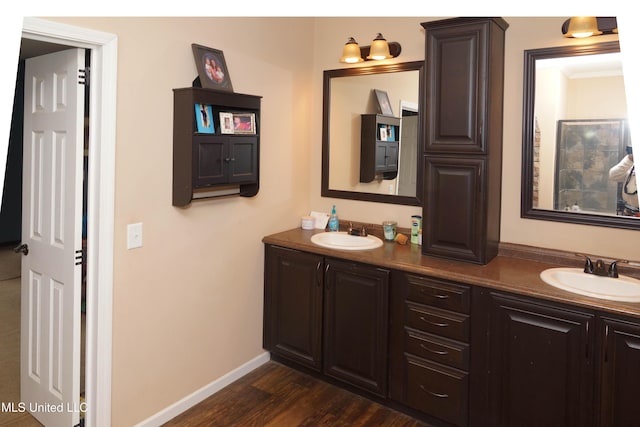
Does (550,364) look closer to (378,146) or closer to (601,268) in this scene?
(601,268)

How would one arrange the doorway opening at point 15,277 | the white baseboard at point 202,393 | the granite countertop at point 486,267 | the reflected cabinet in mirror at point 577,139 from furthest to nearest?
the white baseboard at point 202,393, the reflected cabinet in mirror at point 577,139, the doorway opening at point 15,277, the granite countertop at point 486,267

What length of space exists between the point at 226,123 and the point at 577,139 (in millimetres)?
1931

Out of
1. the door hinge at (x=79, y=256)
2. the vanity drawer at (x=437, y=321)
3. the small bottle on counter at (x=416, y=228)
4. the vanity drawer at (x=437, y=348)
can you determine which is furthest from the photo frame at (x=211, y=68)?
the vanity drawer at (x=437, y=348)

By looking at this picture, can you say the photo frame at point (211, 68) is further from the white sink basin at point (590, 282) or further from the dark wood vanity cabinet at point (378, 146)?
A: the white sink basin at point (590, 282)

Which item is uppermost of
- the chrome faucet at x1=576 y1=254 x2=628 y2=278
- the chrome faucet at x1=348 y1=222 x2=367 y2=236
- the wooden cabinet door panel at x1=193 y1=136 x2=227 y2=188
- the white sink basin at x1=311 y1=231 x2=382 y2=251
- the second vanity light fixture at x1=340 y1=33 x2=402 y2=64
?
the second vanity light fixture at x1=340 y1=33 x2=402 y2=64

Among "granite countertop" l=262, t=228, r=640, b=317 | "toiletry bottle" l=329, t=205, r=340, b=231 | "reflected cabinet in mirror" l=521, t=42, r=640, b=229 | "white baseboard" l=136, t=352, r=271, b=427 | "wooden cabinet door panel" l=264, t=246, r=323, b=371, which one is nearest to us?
"granite countertop" l=262, t=228, r=640, b=317

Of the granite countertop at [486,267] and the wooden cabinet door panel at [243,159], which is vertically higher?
the wooden cabinet door panel at [243,159]

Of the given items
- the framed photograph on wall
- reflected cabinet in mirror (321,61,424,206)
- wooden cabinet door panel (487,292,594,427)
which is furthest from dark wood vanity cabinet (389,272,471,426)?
the framed photograph on wall

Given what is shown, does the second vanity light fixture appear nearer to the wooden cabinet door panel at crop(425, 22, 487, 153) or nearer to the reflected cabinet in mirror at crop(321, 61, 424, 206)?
the reflected cabinet in mirror at crop(321, 61, 424, 206)

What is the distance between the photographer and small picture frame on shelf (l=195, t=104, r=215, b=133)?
2611 mm

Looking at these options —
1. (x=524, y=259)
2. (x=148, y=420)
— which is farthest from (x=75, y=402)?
(x=524, y=259)

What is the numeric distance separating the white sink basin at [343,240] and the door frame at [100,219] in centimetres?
129

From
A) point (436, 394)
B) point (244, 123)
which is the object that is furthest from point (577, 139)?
point (244, 123)

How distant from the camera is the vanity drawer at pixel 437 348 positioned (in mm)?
2512
